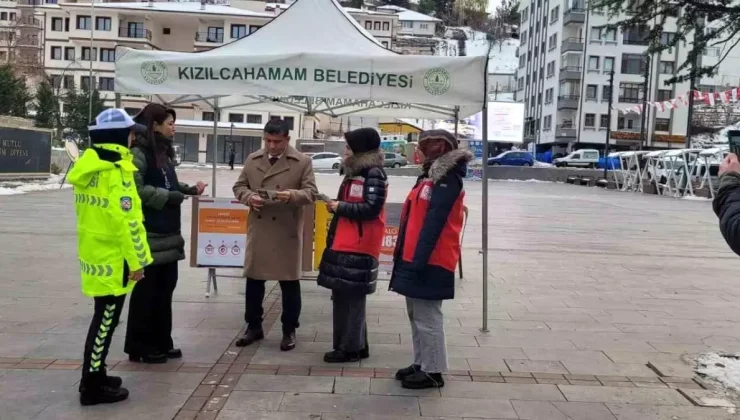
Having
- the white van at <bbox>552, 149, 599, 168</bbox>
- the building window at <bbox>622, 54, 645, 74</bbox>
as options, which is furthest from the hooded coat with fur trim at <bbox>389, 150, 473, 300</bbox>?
the building window at <bbox>622, 54, 645, 74</bbox>

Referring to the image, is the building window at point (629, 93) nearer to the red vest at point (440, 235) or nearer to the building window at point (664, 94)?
the building window at point (664, 94)

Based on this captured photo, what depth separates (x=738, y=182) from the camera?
291 cm

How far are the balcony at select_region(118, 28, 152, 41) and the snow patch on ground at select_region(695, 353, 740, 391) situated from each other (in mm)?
66176

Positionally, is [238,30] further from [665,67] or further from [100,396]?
[100,396]

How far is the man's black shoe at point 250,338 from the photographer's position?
5609 millimetres

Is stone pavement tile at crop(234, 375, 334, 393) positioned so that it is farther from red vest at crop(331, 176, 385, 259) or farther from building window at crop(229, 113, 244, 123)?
building window at crop(229, 113, 244, 123)

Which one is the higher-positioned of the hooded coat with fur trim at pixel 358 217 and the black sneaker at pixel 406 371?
the hooded coat with fur trim at pixel 358 217

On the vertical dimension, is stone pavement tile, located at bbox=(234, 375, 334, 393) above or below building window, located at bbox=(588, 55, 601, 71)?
below

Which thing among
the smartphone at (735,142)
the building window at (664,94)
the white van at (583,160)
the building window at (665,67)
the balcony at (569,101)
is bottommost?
the smartphone at (735,142)

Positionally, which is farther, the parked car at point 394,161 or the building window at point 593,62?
the building window at point 593,62

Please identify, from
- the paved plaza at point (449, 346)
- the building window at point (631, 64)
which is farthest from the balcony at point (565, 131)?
the paved plaza at point (449, 346)

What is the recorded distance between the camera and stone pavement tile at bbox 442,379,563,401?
4.63m

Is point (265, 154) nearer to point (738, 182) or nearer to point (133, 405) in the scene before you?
point (133, 405)

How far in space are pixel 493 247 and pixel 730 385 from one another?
742 cm
